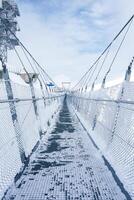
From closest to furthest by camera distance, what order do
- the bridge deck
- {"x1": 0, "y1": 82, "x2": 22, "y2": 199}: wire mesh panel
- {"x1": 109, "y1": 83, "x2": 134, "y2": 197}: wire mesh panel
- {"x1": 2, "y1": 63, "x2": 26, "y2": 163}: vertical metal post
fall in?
the bridge deck < {"x1": 0, "y1": 82, "x2": 22, "y2": 199}: wire mesh panel < {"x1": 109, "y1": 83, "x2": 134, "y2": 197}: wire mesh panel < {"x1": 2, "y1": 63, "x2": 26, "y2": 163}: vertical metal post

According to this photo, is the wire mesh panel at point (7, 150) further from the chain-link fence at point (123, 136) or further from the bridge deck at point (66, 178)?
the chain-link fence at point (123, 136)

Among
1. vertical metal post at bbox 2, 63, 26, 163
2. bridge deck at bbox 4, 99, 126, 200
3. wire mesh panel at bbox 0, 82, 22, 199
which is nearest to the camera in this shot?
bridge deck at bbox 4, 99, 126, 200

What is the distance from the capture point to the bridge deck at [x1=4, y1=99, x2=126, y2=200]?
162 inches

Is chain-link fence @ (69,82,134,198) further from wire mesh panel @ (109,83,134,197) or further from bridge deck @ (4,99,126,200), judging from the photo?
bridge deck @ (4,99,126,200)

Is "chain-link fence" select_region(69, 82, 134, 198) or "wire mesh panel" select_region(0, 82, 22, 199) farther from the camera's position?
"chain-link fence" select_region(69, 82, 134, 198)

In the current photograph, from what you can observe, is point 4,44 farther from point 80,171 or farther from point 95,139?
point 80,171

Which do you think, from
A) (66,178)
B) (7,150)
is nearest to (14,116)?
(7,150)

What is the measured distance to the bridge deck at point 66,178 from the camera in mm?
4121

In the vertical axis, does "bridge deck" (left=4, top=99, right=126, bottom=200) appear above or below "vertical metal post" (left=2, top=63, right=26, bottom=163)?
below

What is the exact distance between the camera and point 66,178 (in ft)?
15.9

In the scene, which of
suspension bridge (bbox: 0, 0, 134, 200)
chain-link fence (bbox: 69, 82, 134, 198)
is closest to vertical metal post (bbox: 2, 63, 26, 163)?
suspension bridge (bbox: 0, 0, 134, 200)

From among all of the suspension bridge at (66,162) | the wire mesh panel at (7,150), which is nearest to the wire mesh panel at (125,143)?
the suspension bridge at (66,162)

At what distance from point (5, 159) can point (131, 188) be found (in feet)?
5.83

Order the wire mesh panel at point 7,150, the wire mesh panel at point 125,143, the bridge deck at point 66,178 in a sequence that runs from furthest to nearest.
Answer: the wire mesh panel at point 125,143, the wire mesh panel at point 7,150, the bridge deck at point 66,178
